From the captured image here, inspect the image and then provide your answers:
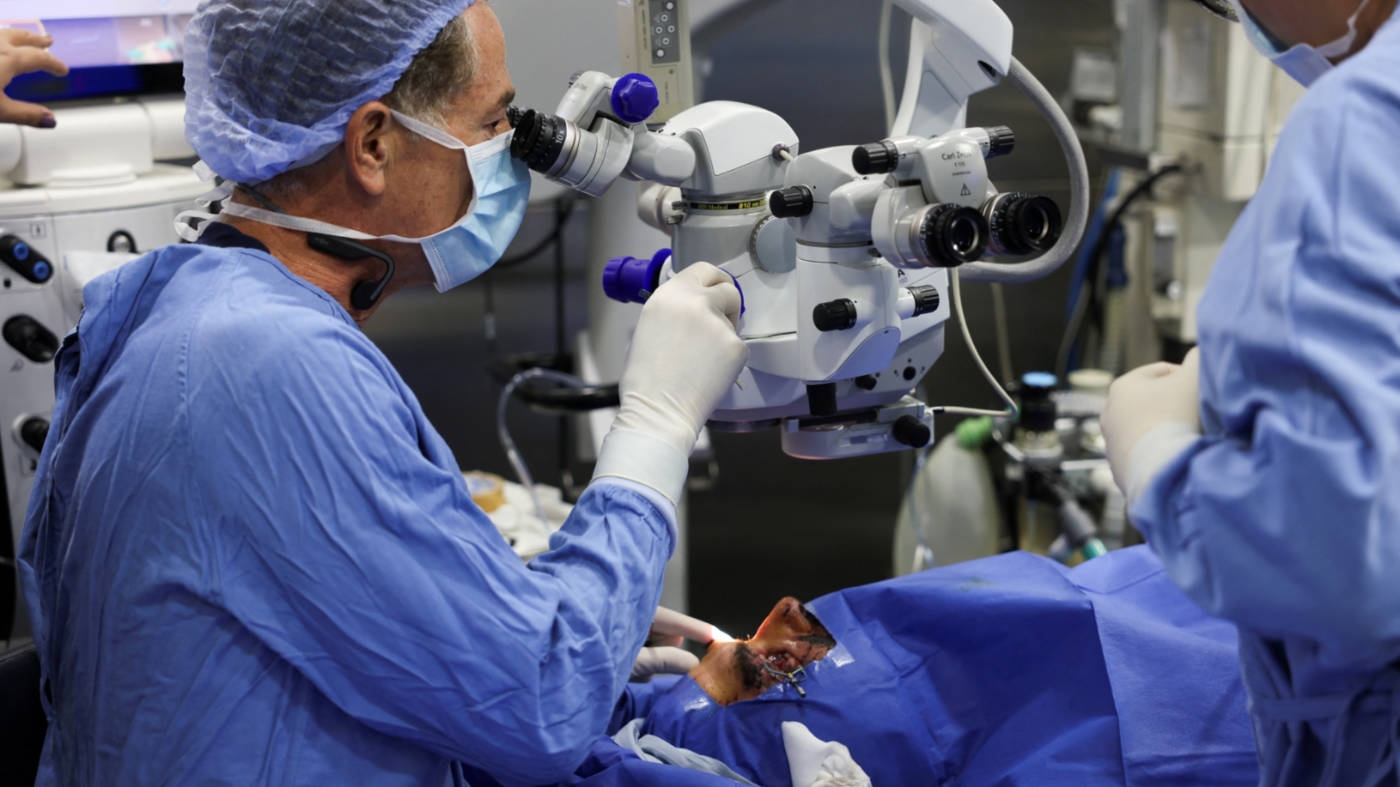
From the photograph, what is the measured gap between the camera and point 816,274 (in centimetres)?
124

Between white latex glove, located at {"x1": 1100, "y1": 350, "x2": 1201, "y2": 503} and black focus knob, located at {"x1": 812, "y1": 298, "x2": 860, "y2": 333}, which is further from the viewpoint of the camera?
black focus knob, located at {"x1": 812, "y1": 298, "x2": 860, "y2": 333}

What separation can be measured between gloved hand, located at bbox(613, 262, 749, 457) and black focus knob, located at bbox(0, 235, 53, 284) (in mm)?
1137

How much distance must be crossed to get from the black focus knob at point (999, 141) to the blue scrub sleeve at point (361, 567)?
23.0 inches

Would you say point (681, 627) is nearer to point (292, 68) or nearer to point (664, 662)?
point (664, 662)

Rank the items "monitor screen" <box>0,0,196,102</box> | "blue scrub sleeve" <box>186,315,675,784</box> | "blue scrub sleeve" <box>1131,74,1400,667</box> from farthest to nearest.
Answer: "monitor screen" <box>0,0,196,102</box>, "blue scrub sleeve" <box>186,315,675,784</box>, "blue scrub sleeve" <box>1131,74,1400,667</box>

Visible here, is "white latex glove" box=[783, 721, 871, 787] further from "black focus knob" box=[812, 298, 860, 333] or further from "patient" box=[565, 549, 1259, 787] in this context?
"black focus knob" box=[812, 298, 860, 333]

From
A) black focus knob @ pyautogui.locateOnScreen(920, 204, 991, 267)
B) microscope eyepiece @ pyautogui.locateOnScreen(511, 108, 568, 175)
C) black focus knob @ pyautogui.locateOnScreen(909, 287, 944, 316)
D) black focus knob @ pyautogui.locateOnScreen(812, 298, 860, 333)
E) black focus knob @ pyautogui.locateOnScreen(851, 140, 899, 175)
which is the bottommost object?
black focus knob @ pyautogui.locateOnScreen(909, 287, 944, 316)

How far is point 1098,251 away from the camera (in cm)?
318

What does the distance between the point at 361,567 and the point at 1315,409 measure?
2.21 ft

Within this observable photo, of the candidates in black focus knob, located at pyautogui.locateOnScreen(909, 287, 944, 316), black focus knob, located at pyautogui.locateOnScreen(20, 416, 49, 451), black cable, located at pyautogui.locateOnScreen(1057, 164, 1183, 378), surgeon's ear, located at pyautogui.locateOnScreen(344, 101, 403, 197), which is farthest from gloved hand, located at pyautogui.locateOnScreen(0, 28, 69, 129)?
black cable, located at pyautogui.locateOnScreen(1057, 164, 1183, 378)

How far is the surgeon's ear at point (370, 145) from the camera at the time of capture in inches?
45.4

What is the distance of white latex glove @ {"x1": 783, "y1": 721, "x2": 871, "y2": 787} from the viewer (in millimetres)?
1354

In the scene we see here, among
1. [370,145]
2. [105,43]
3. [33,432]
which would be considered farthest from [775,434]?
[370,145]

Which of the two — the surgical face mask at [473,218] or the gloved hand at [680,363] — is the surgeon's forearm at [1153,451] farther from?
the surgical face mask at [473,218]
